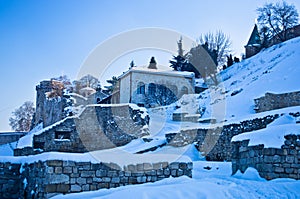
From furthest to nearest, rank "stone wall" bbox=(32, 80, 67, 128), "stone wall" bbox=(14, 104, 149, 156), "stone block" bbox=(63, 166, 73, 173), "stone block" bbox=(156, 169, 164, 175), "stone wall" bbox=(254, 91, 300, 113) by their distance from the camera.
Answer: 1. "stone wall" bbox=(32, 80, 67, 128)
2. "stone wall" bbox=(14, 104, 149, 156)
3. "stone wall" bbox=(254, 91, 300, 113)
4. "stone block" bbox=(156, 169, 164, 175)
5. "stone block" bbox=(63, 166, 73, 173)

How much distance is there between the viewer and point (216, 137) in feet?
53.1

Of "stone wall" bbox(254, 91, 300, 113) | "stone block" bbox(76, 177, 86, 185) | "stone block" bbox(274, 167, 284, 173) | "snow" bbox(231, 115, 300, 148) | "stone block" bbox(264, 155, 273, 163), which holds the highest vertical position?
"stone wall" bbox(254, 91, 300, 113)

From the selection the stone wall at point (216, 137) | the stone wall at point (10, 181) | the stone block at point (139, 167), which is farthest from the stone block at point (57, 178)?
the stone wall at point (216, 137)

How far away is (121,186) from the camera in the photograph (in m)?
7.38

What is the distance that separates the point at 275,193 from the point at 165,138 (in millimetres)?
11237

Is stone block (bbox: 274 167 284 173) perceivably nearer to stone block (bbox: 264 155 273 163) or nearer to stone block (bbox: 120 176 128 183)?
stone block (bbox: 264 155 273 163)

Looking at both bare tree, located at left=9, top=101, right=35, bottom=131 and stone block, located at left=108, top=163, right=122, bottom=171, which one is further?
bare tree, located at left=9, top=101, right=35, bottom=131

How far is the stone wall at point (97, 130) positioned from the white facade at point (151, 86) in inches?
438

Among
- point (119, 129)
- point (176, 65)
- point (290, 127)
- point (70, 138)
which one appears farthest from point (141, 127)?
point (176, 65)

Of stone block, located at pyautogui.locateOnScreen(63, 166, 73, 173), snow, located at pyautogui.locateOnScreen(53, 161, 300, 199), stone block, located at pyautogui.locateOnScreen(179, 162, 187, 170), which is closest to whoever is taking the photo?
snow, located at pyautogui.locateOnScreen(53, 161, 300, 199)

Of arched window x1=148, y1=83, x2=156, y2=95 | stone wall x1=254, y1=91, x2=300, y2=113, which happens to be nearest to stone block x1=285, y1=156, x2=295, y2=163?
stone wall x1=254, y1=91, x2=300, y2=113

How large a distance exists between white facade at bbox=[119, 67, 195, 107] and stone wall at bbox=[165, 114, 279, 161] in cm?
1288

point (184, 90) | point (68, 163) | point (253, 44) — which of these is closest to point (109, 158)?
point (68, 163)

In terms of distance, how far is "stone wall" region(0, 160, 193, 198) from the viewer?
22.7 feet
